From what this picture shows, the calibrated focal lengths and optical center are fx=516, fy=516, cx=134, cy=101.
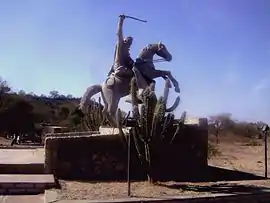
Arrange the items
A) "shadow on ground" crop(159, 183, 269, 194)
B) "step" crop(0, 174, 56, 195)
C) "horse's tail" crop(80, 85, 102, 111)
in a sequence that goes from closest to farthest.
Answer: "step" crop(0, 174, 56, 195) → "shadow on ground" crop(159, 183, 269, 194) → "horse's tail" crop(80, 85, 102, 111)

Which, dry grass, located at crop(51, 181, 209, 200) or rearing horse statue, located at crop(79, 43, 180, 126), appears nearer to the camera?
dry grass, located at crop(51, 181, 209, 200)

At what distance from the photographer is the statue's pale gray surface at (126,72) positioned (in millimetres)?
18453

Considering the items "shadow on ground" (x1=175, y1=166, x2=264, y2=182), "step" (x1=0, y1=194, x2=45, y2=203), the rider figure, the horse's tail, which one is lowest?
"step" (x1=0, y1=194, x2=45, y2=203)

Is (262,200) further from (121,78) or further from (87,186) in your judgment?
(121,78)

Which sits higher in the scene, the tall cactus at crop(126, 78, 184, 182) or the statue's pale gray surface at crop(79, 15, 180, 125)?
the statue's pale gray surface at crop(79, 15, 180, 125)

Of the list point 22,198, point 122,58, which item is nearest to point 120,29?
point 122,58

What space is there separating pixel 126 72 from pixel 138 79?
994 mm

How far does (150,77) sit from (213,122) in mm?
38974

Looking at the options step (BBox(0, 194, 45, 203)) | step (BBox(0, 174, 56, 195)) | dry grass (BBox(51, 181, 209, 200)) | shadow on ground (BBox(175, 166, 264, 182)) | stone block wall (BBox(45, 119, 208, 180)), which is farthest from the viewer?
shadow on ground (BBox(175, 166, 264, 182))

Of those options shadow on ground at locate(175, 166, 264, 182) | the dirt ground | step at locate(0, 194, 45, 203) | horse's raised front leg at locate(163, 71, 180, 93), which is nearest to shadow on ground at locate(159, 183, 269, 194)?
the dirt ground

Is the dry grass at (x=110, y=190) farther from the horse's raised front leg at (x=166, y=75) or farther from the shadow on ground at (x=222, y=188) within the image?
the horse's raised front leg at (x=166, y=75)

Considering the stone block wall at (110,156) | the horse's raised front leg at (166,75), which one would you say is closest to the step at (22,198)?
the stone block wall at (110,156)

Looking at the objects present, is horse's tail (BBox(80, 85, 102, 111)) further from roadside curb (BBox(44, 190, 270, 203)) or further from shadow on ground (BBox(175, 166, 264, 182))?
roadside curb (BBox(44, 190, 270, 203))

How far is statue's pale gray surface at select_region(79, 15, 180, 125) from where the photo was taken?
60.5ft
